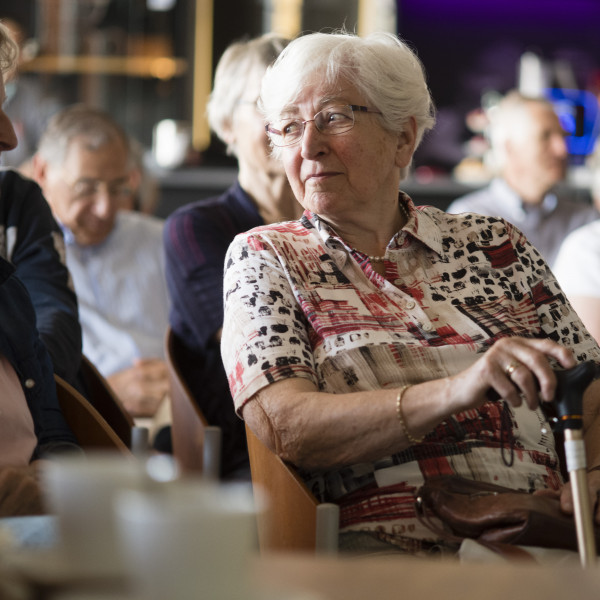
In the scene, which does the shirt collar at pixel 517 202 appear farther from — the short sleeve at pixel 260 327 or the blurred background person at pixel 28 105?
the short sleeve at pixel 260 327

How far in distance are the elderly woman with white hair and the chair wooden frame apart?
4 cm

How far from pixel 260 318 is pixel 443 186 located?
479 cm

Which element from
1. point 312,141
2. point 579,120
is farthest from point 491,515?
point 579,120

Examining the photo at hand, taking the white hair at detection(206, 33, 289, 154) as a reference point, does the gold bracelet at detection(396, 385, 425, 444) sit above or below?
below

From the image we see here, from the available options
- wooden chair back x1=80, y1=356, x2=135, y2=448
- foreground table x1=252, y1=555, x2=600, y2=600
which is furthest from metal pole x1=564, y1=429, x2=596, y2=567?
A: wooden chair back x1=80, y1=356, x2=135, y2=448

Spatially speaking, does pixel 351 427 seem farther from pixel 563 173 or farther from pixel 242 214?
pixel 563 173

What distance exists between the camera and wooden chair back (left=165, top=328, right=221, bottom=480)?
6.40 feet

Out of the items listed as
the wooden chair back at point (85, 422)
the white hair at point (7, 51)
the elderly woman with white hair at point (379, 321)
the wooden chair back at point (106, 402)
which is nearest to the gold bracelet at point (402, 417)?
the elderly woman with white hair at point (379, 321)

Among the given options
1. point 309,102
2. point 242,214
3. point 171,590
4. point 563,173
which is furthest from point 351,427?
point 563,173

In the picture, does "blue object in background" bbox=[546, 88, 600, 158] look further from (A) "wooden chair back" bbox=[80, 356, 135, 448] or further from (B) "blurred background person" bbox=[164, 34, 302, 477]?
(A) "wooden chair back" bbox=[80, 356, 135, 448]

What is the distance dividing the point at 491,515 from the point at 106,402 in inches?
39.7

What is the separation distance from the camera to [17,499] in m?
1.37

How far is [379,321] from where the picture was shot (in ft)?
5.56

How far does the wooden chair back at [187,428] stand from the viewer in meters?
1.95
